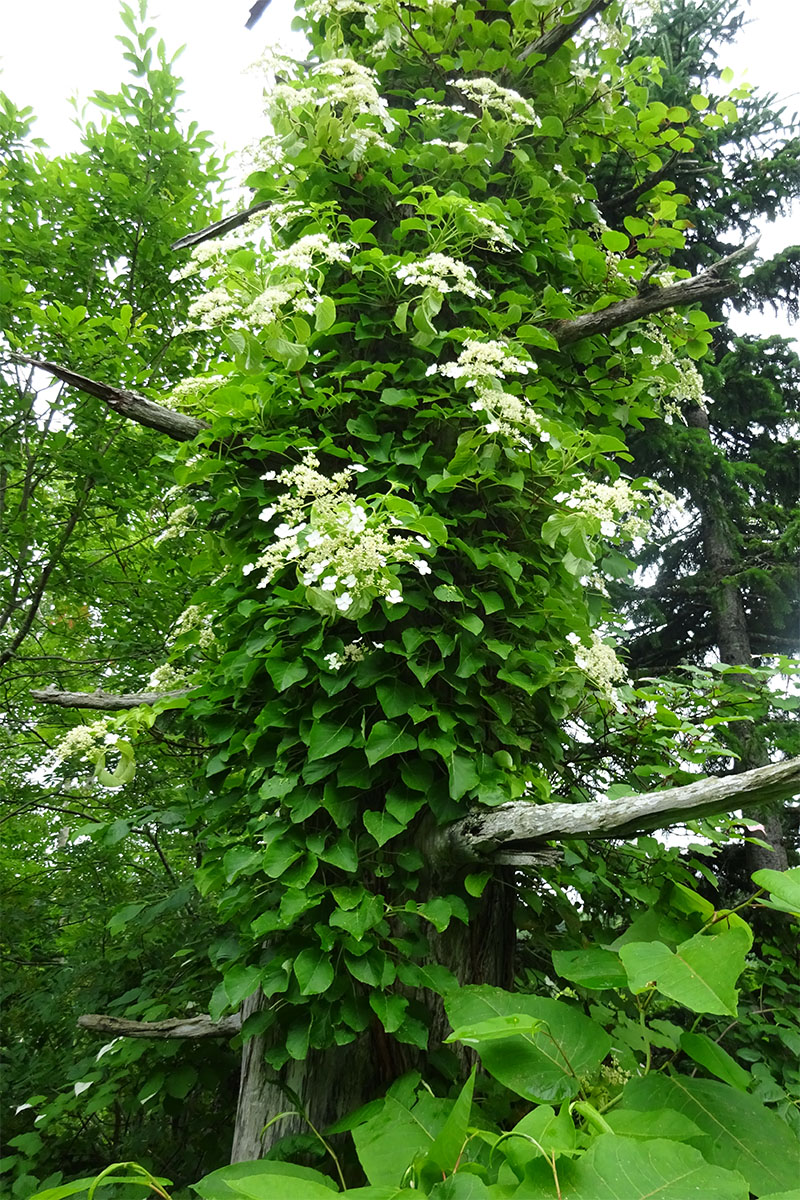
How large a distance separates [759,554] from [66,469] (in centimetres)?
607

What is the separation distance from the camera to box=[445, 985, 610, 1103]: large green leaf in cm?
98

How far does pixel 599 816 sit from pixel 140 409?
151cm

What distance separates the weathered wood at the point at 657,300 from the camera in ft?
5.88

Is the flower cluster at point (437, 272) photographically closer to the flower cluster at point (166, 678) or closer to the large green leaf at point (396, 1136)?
the flower cluster at point (166, 678)

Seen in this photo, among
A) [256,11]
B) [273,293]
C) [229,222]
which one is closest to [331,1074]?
[273,293]

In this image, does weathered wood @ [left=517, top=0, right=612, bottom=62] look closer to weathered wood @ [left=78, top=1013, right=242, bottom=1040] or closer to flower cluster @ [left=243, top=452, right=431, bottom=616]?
flower cluster @ [left=243, top=452, right=431, bottom=616]

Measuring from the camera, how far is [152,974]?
274cm

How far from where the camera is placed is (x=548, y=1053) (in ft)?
3.32

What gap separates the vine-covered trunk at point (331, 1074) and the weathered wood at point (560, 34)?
2397 millimetres

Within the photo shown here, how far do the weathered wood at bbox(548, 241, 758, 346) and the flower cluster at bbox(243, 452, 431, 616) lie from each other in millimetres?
948

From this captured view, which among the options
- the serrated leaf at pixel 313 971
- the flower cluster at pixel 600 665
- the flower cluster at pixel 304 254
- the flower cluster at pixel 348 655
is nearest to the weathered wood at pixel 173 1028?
the serrated leaf at pixel 313 971

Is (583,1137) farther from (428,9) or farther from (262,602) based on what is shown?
(428,9)

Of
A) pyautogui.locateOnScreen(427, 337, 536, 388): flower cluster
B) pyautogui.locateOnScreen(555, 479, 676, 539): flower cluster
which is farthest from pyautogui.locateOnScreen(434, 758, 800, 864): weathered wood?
pyautogui.locateOnScreen(427, 337, 536, 388): flower cluster

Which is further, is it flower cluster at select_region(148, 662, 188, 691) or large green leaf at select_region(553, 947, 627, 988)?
flower cluster at select_region(148, 662, 188, 691)
